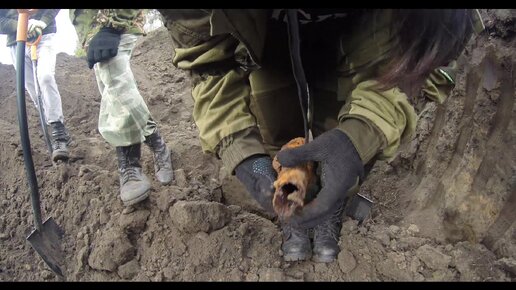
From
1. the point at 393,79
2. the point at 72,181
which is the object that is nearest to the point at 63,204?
the point at 72,181

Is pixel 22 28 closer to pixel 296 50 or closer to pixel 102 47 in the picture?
pixel 102 47

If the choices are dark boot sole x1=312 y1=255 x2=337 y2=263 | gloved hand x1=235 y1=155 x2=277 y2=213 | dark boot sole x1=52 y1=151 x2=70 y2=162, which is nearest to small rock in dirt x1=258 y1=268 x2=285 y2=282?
dark boot sole x1=312 y1=255 x2=337 y2=263

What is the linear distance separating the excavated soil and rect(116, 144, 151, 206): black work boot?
1.9 inches

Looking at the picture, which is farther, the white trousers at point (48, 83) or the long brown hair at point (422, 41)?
the white trousers at point (48, 83)

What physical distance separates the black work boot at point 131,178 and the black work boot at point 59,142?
0.78m

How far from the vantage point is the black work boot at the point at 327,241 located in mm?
1405

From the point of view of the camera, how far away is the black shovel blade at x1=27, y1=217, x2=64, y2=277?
171 centimetres

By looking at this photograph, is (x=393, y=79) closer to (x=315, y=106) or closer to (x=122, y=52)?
(x=315, y=106)

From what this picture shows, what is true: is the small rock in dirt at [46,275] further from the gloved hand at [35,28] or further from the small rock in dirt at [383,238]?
the gloved hand at [35,28]

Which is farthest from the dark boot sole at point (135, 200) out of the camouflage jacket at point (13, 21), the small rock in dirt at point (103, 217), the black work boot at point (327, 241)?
the camouflage jacket at point (13, 21)

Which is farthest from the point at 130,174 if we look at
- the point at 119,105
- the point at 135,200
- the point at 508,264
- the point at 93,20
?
the point at 508,264

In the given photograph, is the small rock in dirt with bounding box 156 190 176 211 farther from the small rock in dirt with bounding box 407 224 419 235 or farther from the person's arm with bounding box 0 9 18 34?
the person's arm with bounding box 0 9 18 34

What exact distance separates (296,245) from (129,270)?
594 millimetres

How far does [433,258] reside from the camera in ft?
4.44
